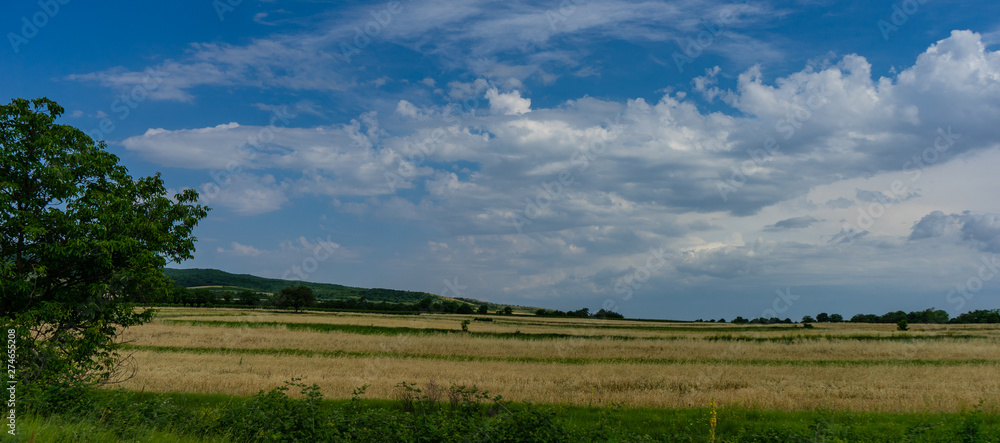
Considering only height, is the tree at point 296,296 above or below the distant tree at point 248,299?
above

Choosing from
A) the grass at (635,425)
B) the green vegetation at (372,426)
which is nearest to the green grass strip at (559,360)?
the grass at (635,425)

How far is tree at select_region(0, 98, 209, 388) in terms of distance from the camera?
52.8 ft

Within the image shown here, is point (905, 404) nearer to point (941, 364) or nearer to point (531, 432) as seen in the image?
point (531, 432)

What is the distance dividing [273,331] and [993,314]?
154 m

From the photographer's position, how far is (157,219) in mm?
19891

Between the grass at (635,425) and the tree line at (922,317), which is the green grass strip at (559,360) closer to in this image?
the grass at (635,425)

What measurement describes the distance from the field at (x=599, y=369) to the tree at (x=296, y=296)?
2977 inches

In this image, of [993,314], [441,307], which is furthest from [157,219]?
[993,314]

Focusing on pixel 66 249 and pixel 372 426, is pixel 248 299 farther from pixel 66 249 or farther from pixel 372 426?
pixel 372 426

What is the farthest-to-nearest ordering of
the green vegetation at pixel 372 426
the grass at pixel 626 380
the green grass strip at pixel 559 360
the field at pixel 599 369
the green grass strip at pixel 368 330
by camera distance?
the green grass strip at pixel 368 330 < the green grass strip at pixel 559 360 < the field at pixel 599 369 < the grass at pixel 626 380 < the green vegetation at pixel 372 426

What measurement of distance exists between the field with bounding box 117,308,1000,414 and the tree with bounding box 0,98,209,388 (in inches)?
168

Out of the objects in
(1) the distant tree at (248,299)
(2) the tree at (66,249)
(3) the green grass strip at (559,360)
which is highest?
(2) the tree at (66,249)

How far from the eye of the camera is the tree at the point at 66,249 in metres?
16.1

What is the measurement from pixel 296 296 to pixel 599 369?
109m
